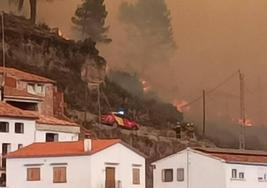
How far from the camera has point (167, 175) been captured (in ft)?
128

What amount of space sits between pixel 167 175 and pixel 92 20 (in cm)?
2256

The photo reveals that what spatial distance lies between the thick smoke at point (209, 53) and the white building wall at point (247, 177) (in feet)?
64.8

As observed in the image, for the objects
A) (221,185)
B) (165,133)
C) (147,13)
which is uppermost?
(147,13)

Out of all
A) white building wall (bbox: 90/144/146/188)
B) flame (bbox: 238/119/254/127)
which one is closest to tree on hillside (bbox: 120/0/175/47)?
flame (bbox: 238/119/254/127)

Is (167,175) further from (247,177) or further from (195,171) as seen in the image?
(247,177)

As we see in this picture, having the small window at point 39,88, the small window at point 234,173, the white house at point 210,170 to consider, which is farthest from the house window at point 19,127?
the small window at point 39,88

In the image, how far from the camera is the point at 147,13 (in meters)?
61.8

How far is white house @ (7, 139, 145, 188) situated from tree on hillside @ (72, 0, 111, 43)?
968 inches

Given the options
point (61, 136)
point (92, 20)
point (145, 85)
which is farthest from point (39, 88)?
point (92, 20)

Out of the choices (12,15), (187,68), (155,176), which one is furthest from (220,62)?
(155,176)

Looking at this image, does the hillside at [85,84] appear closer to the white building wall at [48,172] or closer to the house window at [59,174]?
the white building wall at [48,172]

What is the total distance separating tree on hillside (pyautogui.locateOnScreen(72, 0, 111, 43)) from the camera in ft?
192

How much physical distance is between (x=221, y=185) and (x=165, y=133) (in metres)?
17.8

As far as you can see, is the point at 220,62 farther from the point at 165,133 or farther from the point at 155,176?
the point at 155,176
